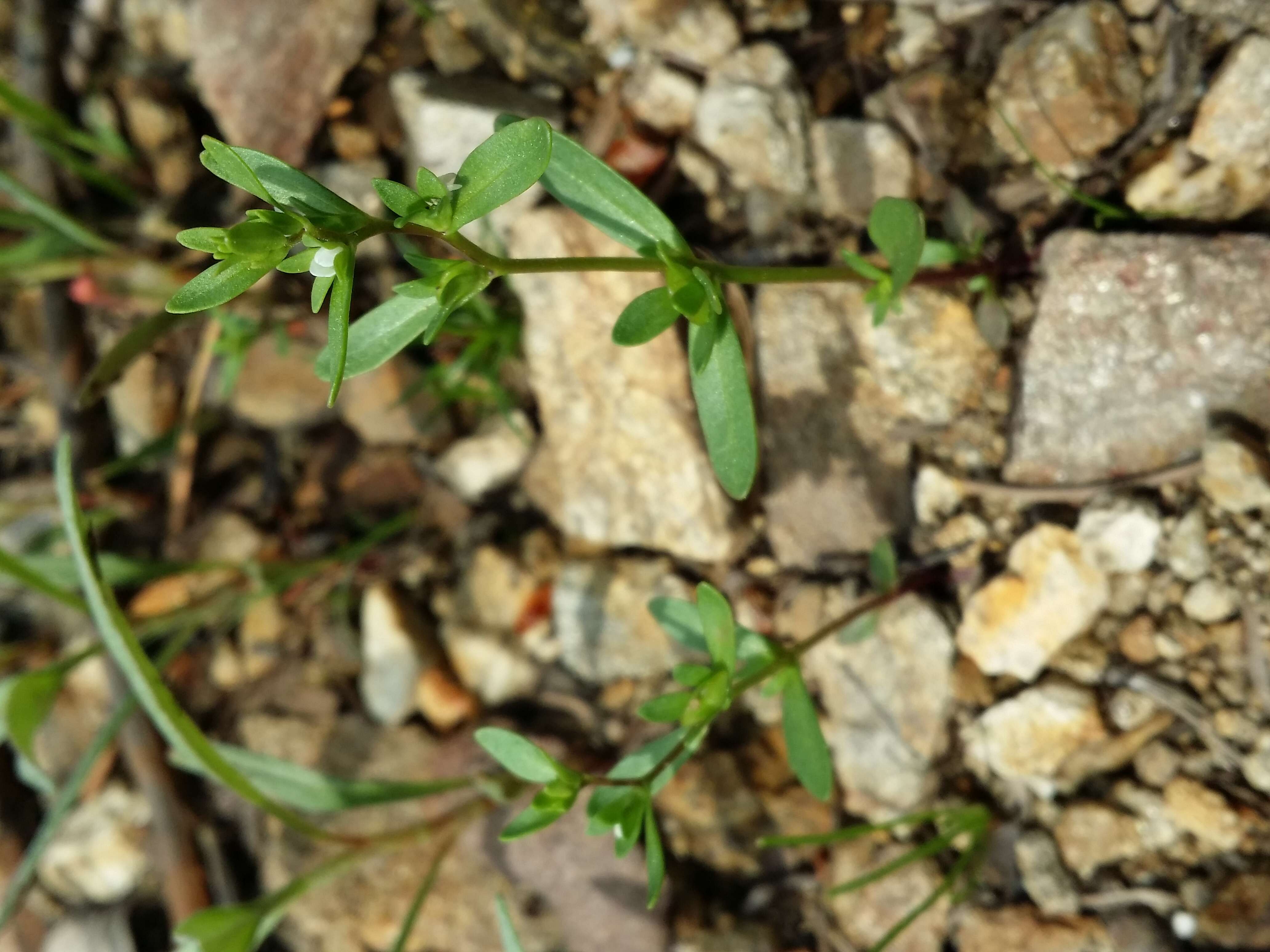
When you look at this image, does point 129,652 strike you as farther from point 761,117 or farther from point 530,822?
point 761,117

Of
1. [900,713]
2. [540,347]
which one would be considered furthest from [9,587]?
[900,713]

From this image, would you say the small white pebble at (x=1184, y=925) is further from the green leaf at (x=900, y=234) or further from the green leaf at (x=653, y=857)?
the green leaf at (x=900, y=234)

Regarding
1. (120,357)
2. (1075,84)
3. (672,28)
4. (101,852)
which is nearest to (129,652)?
→ (120,357)

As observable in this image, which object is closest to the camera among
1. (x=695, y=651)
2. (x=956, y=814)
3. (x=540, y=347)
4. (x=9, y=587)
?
(x=956, y=814)

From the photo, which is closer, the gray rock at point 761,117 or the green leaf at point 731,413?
the green leaf at point 731,413

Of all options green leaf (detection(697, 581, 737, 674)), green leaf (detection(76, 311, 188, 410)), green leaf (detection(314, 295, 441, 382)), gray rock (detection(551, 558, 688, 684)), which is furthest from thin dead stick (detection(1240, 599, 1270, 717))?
green leaf (detection(76, 311, 188, 410))

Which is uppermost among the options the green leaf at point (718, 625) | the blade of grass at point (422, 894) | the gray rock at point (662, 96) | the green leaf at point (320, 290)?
the green leaf at point (320, 290)

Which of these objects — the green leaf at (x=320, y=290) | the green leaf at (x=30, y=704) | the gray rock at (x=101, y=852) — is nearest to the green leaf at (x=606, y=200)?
the green leaf at (x=320, y=290)

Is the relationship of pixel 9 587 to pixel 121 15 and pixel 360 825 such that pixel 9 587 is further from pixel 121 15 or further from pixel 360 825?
pixel 121 15
